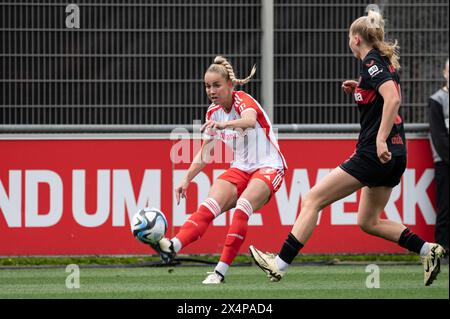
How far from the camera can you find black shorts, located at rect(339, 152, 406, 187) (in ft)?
30.6

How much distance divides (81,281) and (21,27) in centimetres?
357

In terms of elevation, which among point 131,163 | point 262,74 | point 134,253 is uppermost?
point 262,74

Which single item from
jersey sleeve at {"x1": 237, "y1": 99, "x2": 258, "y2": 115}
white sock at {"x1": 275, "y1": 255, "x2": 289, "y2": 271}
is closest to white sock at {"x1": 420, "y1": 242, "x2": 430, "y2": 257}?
white sock at {"x1": 275, "y1": 255, "x2": 289, "y2": 271}

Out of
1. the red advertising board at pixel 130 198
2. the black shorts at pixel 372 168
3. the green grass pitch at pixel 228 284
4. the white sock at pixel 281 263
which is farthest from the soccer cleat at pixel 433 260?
the red advertising board at pixel 130 198

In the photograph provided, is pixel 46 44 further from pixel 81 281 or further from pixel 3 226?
pixel 81 281

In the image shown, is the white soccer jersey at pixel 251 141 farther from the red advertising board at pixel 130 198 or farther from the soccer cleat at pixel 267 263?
the red advertising board at pixel 130 198

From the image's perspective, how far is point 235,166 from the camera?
10430 mm

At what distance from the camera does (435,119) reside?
525 inches

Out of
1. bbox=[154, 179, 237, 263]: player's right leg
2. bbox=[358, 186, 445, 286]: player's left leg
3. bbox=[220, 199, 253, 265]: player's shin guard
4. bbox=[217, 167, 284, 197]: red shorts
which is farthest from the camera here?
bbox=[217, 167, 284, 197]: red shorts

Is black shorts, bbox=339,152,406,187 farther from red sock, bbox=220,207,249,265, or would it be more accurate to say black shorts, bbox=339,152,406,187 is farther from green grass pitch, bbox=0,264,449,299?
red sock, bbox=220,207,249,265

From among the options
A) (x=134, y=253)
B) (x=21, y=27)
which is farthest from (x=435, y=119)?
(x=21, y=27)

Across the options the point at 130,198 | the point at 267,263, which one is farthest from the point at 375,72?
the point at 130,198

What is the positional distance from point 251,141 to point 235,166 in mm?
270

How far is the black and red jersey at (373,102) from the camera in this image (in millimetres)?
9297
